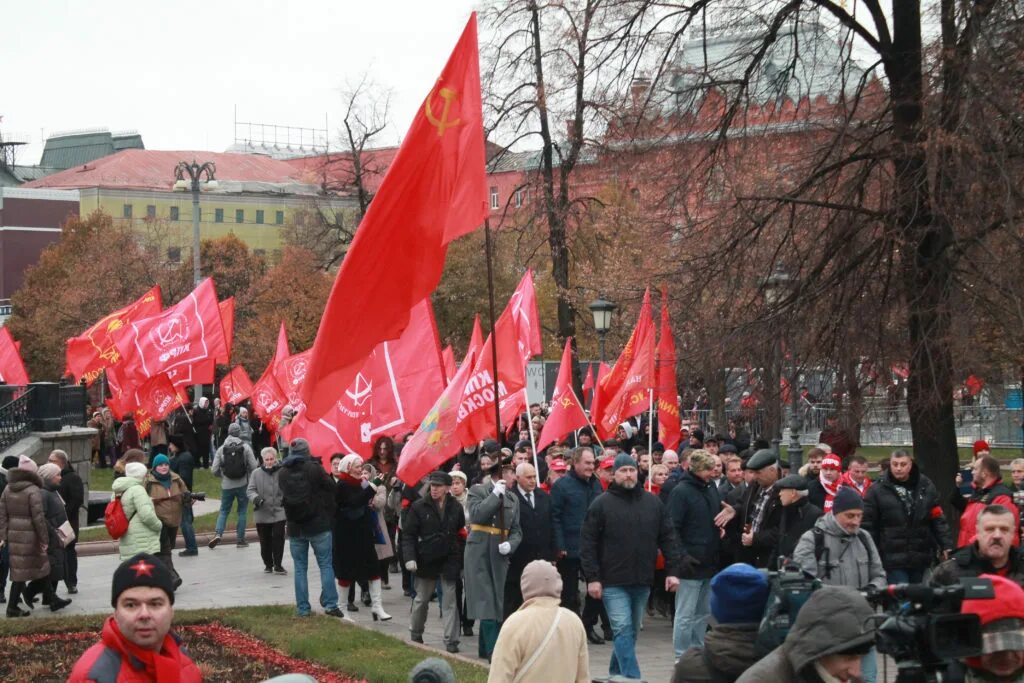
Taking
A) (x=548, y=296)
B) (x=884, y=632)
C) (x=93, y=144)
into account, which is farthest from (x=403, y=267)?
(x=93, y=144)

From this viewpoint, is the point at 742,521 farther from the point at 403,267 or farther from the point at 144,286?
the point at 144,286

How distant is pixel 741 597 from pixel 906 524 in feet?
23.7

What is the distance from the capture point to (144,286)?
63406 millimetres

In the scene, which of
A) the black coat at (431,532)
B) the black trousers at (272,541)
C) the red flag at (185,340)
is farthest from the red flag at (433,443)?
the red flag at (185,340)

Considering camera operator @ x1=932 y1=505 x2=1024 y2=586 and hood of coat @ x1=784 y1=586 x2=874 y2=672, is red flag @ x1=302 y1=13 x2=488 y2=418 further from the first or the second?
hood of coat @ x1=784 y1=586 x2=874 y2=672

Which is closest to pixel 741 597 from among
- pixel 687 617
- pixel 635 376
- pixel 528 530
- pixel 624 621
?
pixel 624 621

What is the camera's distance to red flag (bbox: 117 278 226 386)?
84.3 ft

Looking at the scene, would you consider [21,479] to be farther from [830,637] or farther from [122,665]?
[830,637]

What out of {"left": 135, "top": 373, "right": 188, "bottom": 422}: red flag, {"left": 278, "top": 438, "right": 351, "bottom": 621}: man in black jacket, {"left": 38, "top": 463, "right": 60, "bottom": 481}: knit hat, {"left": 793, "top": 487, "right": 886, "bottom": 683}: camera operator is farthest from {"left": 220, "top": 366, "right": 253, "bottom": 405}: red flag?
{"left": 793, "top": 487, "right": 886, "bottom": 683}: camera operator

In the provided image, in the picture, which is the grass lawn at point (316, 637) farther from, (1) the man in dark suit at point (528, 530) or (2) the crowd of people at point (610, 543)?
(1) the man in dark suit at point (528, 530)

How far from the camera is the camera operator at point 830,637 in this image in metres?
4.56

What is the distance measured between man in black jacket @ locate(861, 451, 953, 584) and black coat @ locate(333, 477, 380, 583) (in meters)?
5.46

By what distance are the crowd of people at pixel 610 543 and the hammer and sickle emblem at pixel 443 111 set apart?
2.72 metres

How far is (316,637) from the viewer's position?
1374 cm
